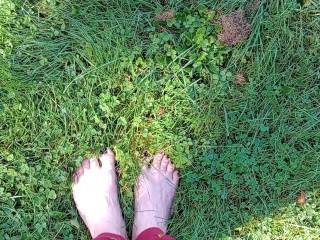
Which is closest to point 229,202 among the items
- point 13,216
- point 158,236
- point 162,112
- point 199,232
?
point 199,232

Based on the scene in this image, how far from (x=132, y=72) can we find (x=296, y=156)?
1.02 metres

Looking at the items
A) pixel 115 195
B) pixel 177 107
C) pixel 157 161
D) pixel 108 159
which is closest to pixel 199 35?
pixel 177 107

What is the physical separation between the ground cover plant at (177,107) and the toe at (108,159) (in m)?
0.05

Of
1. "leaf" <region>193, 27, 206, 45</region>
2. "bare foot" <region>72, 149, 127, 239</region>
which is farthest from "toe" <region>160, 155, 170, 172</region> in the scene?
"leaf" <region>193, 27, 206, 45</region>

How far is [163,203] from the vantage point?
2596 millimetres

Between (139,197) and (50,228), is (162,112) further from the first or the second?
(50,228)

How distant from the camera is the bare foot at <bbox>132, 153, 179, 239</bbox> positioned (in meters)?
2.57

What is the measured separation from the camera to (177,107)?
2.53 m

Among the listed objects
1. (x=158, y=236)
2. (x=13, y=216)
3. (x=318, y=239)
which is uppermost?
(x=13, y=216)

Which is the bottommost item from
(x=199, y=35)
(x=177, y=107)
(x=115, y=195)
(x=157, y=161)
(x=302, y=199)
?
(x=302, y=199)

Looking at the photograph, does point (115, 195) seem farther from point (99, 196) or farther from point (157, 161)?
point (157, 161)

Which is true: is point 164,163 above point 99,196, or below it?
above

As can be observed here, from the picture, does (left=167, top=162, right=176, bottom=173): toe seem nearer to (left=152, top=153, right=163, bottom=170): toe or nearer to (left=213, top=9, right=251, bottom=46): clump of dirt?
(left=152, top=153, right=163, bottom=170): toe

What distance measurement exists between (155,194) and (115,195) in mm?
224
